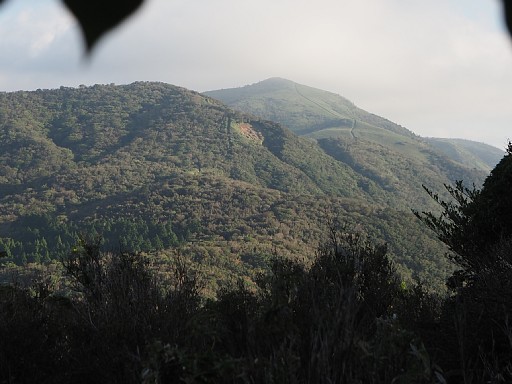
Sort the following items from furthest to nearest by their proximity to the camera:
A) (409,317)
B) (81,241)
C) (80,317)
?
(81,241), (409,317), (80,317)

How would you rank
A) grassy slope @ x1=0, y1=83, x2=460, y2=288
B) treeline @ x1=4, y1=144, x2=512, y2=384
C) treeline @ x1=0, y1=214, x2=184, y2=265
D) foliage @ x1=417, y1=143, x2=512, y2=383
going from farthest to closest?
grassy slope @ x1=0, y1=83, x2=460, y2=288 → treeline @ x1=0, y1=214, x2=184, y2=265 → foliage @ x1=417, y1=143, x2=512, y2=383 → treeline @ x1=4, y1=144, x2=512, y2=384

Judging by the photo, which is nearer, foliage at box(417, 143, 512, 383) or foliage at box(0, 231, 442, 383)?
foliage at box(0, 231, 442, 383)

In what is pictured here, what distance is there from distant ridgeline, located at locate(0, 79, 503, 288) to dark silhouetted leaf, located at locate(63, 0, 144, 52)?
37.1m

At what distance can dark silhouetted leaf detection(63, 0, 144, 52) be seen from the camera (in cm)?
29

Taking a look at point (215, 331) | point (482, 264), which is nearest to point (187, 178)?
point (482, 264)

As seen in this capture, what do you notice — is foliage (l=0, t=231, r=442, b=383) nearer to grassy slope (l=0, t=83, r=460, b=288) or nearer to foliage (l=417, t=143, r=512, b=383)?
foliage (l=417, t=143, r=512, b=383)

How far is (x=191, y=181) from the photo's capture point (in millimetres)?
89125

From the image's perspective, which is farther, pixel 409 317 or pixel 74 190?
pixel 74 190

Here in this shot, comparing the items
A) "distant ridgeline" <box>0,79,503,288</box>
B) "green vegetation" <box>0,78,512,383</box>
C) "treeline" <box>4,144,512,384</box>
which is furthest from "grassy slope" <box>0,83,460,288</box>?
"treeline" <box>4,144,512,384</box>

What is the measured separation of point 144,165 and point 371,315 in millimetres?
96887

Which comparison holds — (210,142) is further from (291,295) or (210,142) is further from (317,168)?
(291,295)

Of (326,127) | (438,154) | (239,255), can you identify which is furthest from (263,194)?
(326,127)

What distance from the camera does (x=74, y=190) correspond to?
90.4 metres

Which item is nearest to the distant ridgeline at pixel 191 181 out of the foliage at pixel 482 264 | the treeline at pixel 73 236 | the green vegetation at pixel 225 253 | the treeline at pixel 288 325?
the treeline at pixel 73 236
